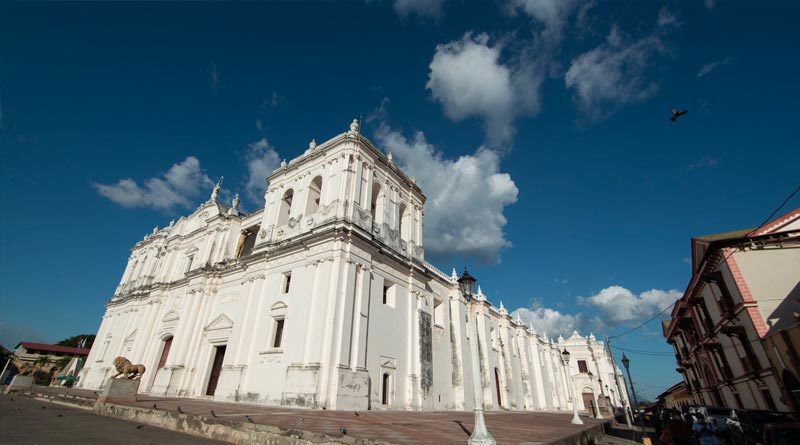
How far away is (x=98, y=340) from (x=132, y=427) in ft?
94.3

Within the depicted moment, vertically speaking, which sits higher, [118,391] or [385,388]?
[385,388]

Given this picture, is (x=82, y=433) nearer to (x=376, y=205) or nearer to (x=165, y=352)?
(x=376, y=205)

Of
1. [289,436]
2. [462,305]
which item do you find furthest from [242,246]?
[289,436]

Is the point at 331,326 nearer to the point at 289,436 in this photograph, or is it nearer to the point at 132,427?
the point at 132,427

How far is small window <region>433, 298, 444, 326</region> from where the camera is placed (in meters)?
21.0

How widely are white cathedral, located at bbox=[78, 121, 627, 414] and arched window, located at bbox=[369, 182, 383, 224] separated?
8 centimetres

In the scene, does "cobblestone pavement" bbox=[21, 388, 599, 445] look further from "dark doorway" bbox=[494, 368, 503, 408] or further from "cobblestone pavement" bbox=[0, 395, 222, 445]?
"dark doorway" bbox=[494, 368, 503, 408]

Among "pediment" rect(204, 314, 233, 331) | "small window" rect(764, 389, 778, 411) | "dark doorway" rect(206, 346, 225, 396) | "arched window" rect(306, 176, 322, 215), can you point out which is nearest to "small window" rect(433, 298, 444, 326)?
"arched window" rect(306, 176, 322, 215)

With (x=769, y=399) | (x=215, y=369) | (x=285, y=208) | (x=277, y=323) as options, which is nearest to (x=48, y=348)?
(x=215, y=369)

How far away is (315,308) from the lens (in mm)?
14359

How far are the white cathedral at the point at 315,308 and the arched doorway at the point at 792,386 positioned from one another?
7789 millimetres

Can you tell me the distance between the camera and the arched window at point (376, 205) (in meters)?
19.1

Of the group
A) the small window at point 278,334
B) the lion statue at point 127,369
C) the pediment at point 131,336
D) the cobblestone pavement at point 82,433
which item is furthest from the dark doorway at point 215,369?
the cobblestone pavement at point 82,433

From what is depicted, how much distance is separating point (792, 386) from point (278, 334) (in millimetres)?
20810
